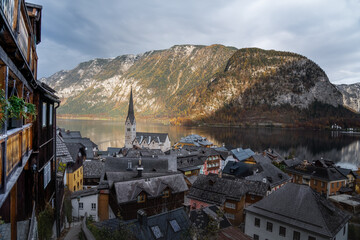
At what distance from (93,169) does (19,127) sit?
3224 cm

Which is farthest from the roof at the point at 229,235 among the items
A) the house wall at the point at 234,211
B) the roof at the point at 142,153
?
the roof at the point at 142,153

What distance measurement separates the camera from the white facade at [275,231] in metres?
21.2

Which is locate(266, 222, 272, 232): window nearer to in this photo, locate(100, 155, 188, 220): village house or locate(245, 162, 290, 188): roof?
locate(100, 155, 188, 220): village house

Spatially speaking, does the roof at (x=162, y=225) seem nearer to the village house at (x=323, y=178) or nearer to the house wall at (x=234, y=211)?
the house wall at (x=234, y=211)

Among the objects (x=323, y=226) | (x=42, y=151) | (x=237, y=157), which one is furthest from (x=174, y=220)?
(x=237, y=157)

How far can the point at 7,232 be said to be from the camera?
6.29m

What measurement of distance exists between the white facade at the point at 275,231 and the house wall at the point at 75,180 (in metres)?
20.6

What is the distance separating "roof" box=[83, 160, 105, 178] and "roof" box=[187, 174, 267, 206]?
14.1m

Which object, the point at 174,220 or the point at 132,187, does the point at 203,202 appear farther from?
the point at 174,220

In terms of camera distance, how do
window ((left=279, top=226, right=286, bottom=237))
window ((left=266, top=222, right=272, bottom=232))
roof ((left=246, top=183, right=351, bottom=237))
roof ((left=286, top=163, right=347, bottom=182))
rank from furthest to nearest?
roof ((left=286, top=163, right=347, bottom=182)) → window ((left=266, top=222, right=272, bottom=232)) → window ((left=279, top=226, right=286, bottom=237)) → roof ((left=246, top=183, right=351, bottom=237))

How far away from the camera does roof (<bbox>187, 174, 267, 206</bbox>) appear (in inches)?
1217

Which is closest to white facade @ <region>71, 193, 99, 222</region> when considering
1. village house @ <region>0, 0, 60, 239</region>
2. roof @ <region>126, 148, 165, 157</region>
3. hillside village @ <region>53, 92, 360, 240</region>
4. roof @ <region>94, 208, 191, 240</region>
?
hillside village @ <region>53, 92, 360, 240</region>

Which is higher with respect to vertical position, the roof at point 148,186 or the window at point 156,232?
the roof at point 148,186

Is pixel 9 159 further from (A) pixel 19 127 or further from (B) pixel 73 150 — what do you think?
(B) pixel 73 150
